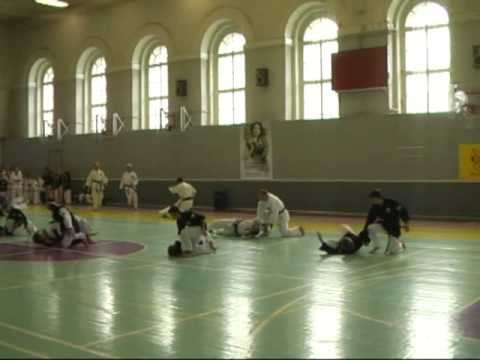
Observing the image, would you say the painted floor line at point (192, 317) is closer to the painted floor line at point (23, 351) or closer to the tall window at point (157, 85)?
the painted floor line at point (23, 351)

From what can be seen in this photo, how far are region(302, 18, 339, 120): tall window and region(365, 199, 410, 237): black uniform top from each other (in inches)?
Answer: 465

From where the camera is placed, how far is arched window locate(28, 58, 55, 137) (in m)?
36.5

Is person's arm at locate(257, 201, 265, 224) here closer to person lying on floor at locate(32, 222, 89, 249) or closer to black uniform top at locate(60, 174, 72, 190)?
person lying on floor at locate(32, 222, 89, 249)

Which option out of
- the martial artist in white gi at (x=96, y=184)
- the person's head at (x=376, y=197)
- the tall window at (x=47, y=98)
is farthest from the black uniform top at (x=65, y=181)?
the person's head at (x=376, y=197)

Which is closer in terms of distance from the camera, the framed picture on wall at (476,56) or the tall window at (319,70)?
the framed picture on wall at (476,56)

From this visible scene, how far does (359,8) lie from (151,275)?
15.6 metres

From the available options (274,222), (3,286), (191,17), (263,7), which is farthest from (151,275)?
(191,17)

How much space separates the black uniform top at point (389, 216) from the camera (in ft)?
44.5

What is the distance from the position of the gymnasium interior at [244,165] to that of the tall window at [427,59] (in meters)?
0.07

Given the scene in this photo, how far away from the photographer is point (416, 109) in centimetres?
2341

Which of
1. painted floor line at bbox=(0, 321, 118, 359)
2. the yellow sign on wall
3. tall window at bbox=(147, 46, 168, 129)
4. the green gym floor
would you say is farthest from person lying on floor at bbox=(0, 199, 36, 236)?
the yellow sign on wall

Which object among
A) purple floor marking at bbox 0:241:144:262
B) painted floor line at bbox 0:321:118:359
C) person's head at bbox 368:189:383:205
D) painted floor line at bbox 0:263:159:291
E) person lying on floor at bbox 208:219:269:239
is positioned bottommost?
painted floor line at bbox 0:321:118:359

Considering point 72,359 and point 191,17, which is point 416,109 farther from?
point 72,359

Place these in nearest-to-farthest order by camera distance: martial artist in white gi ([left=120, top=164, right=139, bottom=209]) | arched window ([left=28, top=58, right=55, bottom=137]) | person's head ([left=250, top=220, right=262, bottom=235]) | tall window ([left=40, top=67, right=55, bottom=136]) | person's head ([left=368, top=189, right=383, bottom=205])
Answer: person's head ([left=368, top=189, right=383, bottom=205])
person's head ([left=250, top=220, right=262, bottom=235])
martial artist in white gi ([left=120, top=164, right=139, bottom=209])
tall window ([left=40, top=67, right=55, bottom=136])
arched window ([left=28, top=58, right=55, bottom=137])
